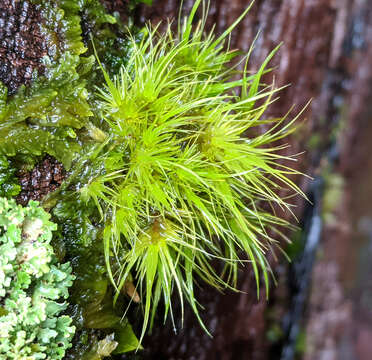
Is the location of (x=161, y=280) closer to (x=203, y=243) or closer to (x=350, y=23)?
(x=203, y=243)

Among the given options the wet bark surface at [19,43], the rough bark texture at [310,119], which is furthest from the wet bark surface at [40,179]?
the rough bark texture at [310,119]

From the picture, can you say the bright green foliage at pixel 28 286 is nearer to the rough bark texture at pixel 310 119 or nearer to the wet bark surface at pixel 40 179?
the wet bark surface at pixel 40 179

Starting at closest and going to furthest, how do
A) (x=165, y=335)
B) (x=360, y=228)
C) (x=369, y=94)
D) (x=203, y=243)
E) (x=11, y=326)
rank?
(x=11, y=326) < (x=203, y=243) < (x=165, y=335) < (x=369, y=94) < (x=360, y=228)

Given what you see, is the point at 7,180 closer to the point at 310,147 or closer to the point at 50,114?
the point at 50,114

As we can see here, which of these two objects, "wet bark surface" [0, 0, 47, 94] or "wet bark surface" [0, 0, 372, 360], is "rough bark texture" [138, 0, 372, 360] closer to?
"wet bark surface" [0, 0, 372, 360]

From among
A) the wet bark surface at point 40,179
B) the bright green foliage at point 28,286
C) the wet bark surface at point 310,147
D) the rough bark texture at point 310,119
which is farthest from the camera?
the rough bark texture at point 310,119

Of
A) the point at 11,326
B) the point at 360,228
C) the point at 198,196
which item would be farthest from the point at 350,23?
the point at 11,326

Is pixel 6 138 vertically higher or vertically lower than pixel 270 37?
lower
